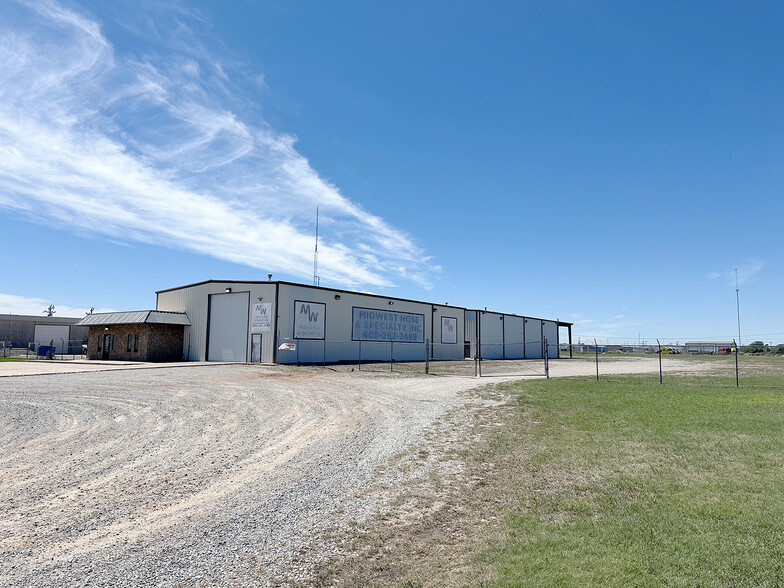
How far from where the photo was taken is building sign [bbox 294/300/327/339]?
119 feet

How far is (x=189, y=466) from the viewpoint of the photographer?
823 centimetres

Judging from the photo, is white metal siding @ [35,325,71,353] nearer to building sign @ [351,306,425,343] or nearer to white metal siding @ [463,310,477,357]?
building sign @ [351,306,425,343]

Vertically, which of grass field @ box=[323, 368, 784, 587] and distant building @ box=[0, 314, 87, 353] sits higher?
distant building @ box=[0, 314, 87, 353]

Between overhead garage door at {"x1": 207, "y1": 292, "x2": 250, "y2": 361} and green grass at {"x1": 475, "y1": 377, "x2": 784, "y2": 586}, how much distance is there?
27597 mm

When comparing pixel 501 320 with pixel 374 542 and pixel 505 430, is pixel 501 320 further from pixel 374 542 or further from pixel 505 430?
pixel 374 542

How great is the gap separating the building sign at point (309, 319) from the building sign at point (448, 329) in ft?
54.5

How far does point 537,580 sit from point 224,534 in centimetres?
330

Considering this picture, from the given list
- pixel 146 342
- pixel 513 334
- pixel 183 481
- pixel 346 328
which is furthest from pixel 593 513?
pixel 513 334

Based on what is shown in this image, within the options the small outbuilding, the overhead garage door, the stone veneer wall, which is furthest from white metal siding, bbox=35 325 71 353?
the overhead garage door

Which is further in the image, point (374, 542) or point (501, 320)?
point (501, 320)

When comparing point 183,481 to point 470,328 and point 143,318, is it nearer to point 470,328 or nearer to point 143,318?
point 143,318

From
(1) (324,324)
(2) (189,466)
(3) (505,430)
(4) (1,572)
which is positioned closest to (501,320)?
(1) (324,324)

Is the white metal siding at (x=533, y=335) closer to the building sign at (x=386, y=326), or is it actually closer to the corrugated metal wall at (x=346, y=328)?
the corrugated metal wall at (x=346, y=328)

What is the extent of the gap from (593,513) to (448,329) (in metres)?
46.0
